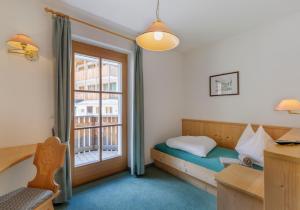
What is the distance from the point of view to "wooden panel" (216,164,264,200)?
3.73 ft

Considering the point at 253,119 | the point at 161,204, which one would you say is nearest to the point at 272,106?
the point at 253,119

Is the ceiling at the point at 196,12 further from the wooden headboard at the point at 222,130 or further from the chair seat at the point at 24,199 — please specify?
the chair seat at the point at 24,199

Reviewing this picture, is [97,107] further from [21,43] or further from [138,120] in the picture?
[21,43]

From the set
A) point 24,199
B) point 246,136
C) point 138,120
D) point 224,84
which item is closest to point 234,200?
point 246,136

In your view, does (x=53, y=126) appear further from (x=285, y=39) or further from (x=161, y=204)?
(x=285, y=39)

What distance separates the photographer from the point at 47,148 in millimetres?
1496

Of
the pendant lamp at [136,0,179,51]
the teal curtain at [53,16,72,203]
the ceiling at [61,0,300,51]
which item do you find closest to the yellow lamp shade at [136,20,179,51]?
the pendant lamp at [136,0,179,51]

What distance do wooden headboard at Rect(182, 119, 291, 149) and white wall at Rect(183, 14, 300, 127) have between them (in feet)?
0.32

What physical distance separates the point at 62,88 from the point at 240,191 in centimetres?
214

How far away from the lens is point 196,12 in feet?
7.07

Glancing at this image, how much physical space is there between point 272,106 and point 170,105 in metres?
1.79

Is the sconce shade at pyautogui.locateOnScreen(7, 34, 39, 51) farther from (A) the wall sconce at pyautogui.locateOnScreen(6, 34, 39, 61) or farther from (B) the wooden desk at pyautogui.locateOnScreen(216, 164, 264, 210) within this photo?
(B) the wooden desk at pyautogui.locateOnScreen(216, 164, 264, 210)

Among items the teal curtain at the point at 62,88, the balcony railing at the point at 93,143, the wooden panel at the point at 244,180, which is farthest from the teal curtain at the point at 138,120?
the wooden panel at the point at 244,180

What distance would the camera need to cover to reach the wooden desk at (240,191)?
3.67ft
